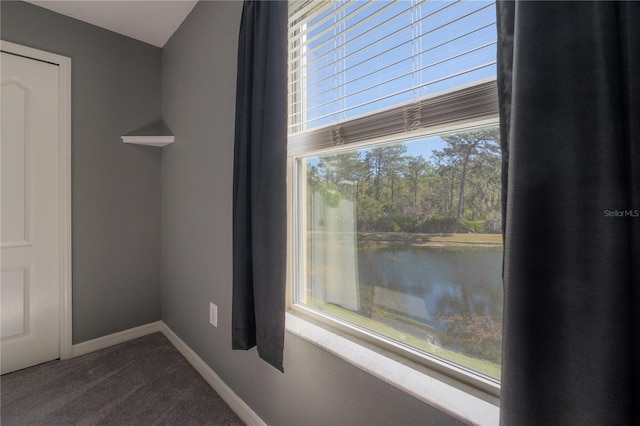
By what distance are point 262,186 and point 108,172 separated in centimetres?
172

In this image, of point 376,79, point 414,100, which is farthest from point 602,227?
point 376,79

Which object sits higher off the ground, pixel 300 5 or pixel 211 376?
pixel 300 5

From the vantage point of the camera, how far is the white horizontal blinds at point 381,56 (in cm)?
75

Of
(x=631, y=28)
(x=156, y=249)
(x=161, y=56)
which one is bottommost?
(x=156, y=249)

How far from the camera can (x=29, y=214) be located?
178 cm

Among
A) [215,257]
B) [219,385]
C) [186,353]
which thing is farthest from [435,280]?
[186,353]

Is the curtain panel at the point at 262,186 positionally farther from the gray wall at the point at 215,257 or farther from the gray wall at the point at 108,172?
the gray wall at the point at 108,172

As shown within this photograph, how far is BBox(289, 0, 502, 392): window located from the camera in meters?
0.74

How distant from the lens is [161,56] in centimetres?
232

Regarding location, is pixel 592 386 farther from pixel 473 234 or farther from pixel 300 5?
pixel 300 5

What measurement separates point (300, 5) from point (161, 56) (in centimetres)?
174

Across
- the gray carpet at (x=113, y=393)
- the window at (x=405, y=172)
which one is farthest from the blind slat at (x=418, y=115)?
the gray carpet at (x=113, y=393)

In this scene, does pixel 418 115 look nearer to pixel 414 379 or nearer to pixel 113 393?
pixel 414 379

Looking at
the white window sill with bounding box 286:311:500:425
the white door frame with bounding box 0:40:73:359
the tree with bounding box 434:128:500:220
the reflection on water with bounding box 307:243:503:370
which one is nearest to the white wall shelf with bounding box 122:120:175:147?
the white door frame with bounding box 0:40:73:359
